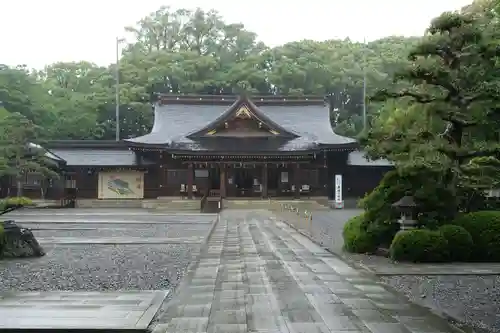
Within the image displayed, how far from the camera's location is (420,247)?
11.5 meters

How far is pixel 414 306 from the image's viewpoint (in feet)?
23.7

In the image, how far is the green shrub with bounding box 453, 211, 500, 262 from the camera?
11.8 metres

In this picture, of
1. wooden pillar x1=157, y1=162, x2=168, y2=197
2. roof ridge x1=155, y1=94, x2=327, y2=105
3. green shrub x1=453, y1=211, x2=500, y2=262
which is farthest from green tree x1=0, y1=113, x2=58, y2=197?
green shrub x1=453, y1=211, x2=500, y2=262

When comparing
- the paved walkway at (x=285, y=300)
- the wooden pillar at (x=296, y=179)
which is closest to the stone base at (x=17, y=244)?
the paved walkway at (x=285, y=300)

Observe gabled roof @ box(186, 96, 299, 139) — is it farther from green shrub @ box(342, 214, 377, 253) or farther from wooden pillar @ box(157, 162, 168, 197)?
green shrub @ box(342, 214, 377, 253)

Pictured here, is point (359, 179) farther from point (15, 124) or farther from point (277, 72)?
point (15, 124)

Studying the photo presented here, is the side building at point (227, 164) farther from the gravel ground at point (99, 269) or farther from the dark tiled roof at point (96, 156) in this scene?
the gravel ground at point (99, 269)

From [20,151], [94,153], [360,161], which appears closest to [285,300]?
[20,151]

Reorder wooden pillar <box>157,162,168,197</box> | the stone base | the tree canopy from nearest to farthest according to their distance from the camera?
the stone base → wooden pillar <box>157,162,168,197</box> → the tree canopy

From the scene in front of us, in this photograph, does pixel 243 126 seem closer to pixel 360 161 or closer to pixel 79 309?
pixel 360 161

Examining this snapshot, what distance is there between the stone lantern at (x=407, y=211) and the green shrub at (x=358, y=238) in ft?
3.06

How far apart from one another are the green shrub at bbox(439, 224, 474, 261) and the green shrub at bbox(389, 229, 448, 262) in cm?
17

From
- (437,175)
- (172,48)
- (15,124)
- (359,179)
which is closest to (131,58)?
(172,48)

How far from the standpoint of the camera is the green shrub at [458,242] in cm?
1173
